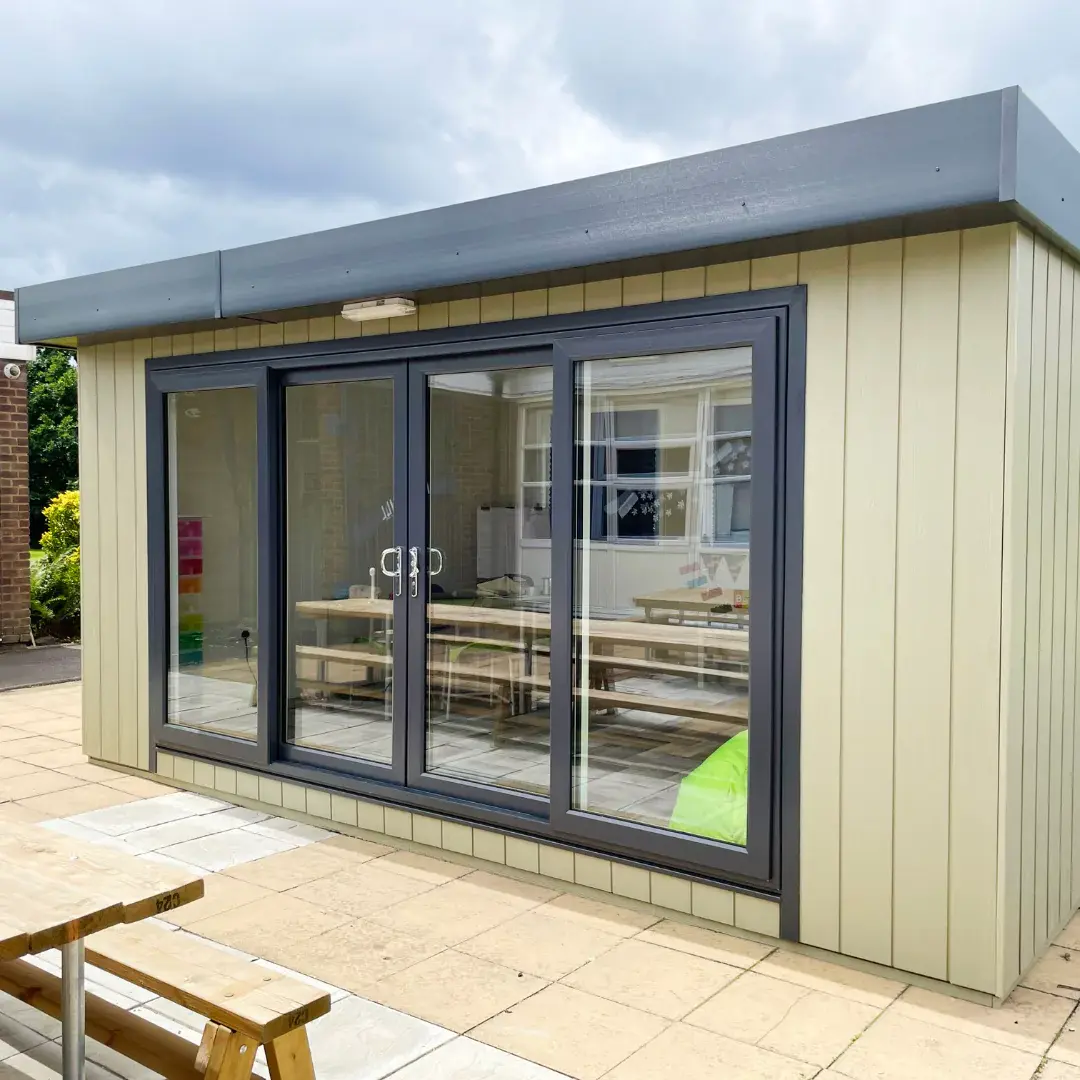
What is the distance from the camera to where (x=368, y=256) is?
154 inches

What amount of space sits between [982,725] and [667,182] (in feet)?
5.85

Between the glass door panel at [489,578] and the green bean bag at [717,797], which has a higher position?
the glass door panel at [489,578]

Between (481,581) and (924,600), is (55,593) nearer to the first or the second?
(481,581)

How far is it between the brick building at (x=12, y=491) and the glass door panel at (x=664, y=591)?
7.43 m

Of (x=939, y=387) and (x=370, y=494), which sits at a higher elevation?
(x=939, y=387)

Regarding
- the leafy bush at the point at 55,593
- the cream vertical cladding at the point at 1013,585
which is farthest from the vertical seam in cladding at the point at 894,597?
the leafy bush at the point at 55,593

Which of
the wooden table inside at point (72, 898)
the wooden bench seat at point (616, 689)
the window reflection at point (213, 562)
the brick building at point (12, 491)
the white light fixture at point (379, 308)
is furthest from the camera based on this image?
the brick building at point (12, 491)

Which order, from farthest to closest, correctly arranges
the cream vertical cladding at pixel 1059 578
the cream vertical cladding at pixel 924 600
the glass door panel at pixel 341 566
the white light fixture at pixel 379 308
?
the glass door panel at pixel 341 566 → the white light fixture at pixel 379 308 → the cream vertical cladding at pixel 1059 578 → the cream vertical cladding at pixel 924 600

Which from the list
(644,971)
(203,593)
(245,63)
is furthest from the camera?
(245,63)

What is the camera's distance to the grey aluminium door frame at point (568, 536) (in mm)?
3215

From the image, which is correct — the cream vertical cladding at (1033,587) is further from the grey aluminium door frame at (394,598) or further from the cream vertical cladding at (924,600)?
the grey aluminium door frame at (394,598)

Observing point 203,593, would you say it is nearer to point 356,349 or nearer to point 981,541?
point 356,349

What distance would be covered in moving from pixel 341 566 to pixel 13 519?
6.30 metres

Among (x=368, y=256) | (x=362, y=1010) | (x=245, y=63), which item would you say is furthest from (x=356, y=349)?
(x=245, y=63)
